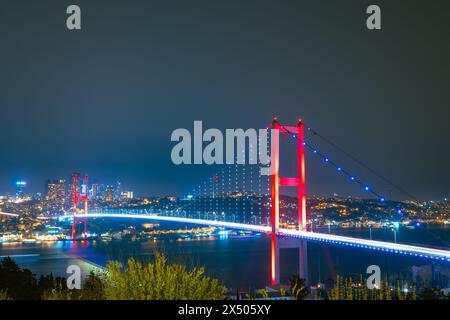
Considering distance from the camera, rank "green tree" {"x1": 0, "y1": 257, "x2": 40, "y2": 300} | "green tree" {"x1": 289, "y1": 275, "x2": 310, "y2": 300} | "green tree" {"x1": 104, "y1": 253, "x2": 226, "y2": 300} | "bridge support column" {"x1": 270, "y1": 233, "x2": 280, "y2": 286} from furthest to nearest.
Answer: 1. "bridge support column" {"x1": 270, "y1": 233, "x2": 280, "y2": 286}
2. "green tree" {"x1": 0, "y1": 257, "x2": 40, "y2": 300}
3. "green tree" {"x1": 289, "y1": 275, "x2": 310, "y2": 300}
4. "green tree" {"x1": 104, "y1": 253, "x2": 226, "y2": 300}

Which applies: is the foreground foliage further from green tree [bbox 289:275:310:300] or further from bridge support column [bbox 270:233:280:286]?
bridge support column [bbox 270:233:280:286]

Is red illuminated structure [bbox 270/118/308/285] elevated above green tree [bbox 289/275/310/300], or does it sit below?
above

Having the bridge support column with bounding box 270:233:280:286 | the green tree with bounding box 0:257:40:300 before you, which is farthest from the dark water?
the green tree with bounding box 0:257:40:300

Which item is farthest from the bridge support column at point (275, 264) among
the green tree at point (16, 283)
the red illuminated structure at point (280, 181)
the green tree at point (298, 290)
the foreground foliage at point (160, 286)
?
the foreground foliage at point (160, 286)

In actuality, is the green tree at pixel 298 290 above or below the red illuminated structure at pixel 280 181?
below

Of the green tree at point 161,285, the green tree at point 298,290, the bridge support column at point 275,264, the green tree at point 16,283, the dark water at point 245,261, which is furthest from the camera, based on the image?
the dark water at point 245,261

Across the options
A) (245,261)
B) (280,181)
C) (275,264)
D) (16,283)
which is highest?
(280,181)

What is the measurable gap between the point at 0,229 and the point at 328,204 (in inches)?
1632

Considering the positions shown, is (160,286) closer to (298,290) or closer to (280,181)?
(298,290)

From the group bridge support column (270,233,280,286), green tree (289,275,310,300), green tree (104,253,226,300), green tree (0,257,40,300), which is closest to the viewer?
green tree (104,253,226,300)

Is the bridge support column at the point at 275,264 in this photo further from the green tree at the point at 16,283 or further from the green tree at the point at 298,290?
the green tree at the point at 16,283

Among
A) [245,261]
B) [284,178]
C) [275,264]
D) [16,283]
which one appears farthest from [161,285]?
[245,261]

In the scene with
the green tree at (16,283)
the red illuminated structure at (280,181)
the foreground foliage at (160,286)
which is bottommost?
the green tree at (16,283)
